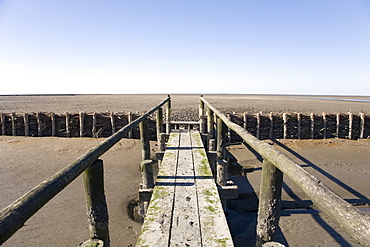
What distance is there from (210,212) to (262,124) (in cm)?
939

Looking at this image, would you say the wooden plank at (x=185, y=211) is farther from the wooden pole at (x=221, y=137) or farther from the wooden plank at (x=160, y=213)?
the wooden pole at (x=221, y=137)

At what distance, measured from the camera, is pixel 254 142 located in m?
2.19

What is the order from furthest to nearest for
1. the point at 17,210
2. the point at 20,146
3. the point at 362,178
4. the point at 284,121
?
1. the point at 284,121
2. the point at 20,146
3. the point at 362,178
4. the point at 17,210

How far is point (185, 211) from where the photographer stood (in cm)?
263

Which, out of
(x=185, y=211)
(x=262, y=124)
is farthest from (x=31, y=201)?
(x=262, y=124)

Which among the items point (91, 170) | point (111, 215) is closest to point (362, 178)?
point (111, 215)

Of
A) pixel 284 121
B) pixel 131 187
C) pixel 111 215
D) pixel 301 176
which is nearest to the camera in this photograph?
pixel 301 176

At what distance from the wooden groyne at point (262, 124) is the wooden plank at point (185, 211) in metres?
7.36

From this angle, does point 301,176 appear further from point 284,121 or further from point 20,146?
point 20,146

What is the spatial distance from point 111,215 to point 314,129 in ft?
34.2

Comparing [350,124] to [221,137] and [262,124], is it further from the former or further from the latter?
[221,137]

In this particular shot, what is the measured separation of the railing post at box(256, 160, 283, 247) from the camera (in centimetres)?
182

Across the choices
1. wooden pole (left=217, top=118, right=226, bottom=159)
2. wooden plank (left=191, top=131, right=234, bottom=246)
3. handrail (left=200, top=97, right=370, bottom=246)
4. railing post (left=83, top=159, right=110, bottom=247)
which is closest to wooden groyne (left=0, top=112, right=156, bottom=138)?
wooden pole (left=217, top=118, right=226, bottom=159)

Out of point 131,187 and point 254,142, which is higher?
point 254,142
